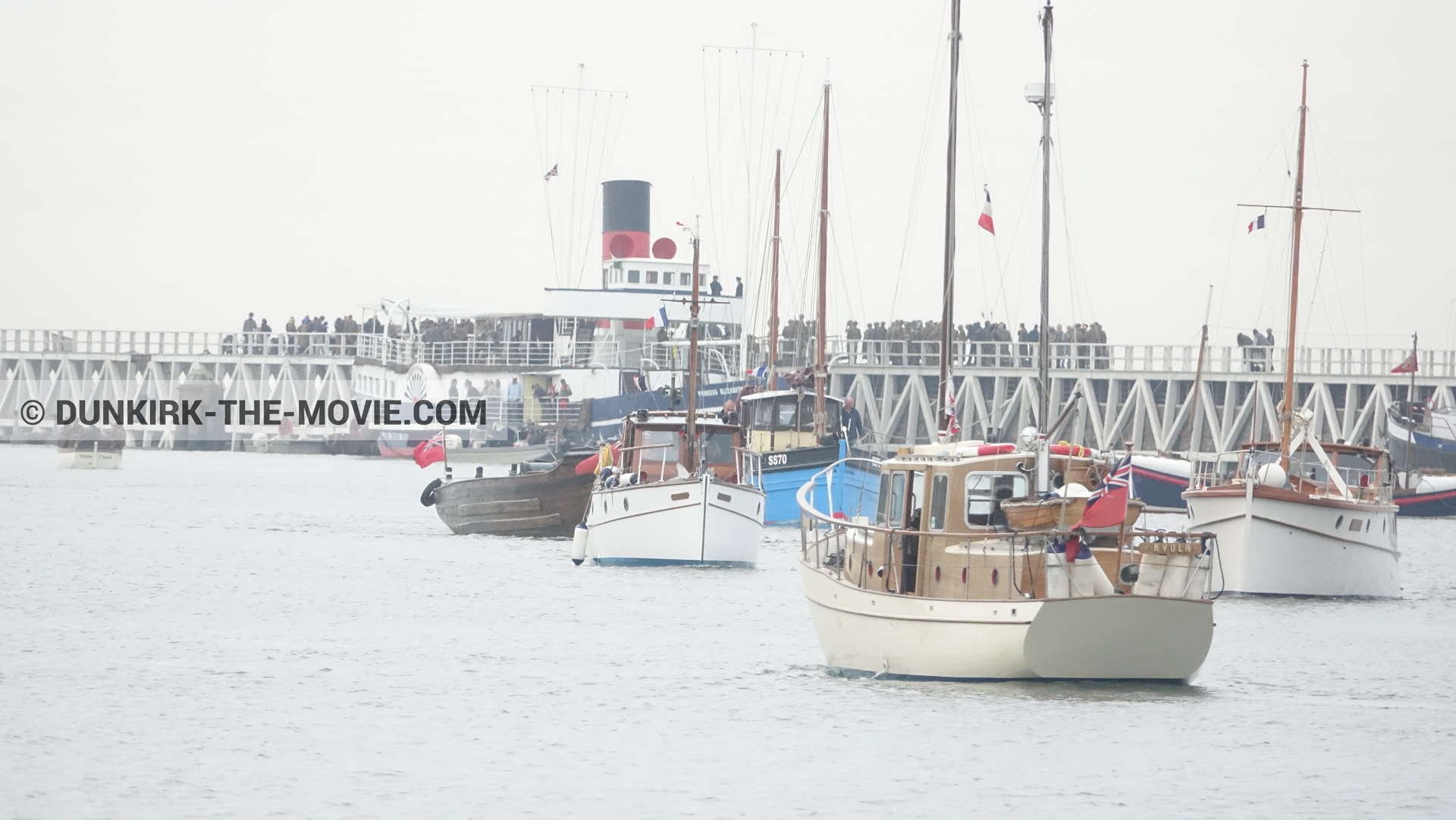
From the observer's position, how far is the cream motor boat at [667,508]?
34.8 metres

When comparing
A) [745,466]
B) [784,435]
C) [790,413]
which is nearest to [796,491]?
[784,435]

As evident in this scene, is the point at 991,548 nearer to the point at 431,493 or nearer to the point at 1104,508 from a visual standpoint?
the point at 1104,508

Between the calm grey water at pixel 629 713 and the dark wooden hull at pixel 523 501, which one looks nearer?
the calm grey water at pixel 629 713

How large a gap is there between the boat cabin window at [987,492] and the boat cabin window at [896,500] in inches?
33.2

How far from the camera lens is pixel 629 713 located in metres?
20.6

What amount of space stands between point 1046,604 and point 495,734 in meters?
5.64

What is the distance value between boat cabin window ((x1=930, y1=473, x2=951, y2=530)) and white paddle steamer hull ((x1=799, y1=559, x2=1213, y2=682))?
2.88 feet

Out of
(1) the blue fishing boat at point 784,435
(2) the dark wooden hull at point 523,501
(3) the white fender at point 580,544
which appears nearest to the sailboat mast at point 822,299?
(1) the blue fishing boat at point 784,435

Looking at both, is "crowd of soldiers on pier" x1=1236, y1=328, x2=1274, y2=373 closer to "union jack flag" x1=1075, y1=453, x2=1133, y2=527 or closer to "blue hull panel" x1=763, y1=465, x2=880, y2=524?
"blue hull panel" x1=763, y1=465, x2=880, y2=524

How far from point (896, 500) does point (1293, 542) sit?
13.5 m

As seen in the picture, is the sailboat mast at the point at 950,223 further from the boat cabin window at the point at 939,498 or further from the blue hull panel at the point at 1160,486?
the blue hull panel at the point at 1160,486

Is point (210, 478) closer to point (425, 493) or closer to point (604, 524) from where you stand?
point (425, 493)

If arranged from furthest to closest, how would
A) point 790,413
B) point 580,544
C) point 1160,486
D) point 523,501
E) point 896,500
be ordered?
point 1160,486 → point 790,413 → point 523,501 → point 580,544 → point 896,500

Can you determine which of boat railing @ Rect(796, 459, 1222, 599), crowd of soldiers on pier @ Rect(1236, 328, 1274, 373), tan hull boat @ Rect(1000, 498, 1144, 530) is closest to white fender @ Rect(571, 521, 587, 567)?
boat railing @ Rect(796, 459, 1222, 599)
